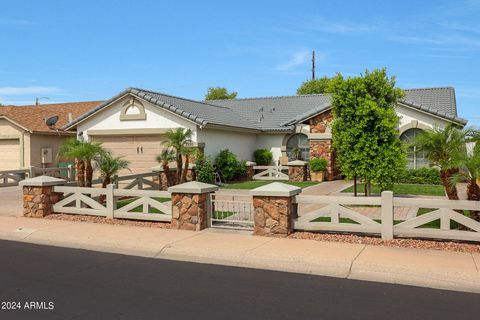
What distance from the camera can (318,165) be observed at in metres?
22.3

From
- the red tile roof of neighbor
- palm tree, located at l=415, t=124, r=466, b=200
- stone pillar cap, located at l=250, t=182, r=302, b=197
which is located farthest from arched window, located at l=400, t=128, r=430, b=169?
the red tile roof of neighbor

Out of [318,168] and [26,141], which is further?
[26,141]

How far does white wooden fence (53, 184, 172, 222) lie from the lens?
36.4 feet

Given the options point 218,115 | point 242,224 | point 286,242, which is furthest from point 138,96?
point 286,242

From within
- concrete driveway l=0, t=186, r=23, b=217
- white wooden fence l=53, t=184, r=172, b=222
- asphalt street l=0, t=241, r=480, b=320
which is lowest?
asphalt street l=0, t=241, r=480, b=320

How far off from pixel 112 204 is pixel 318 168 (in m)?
12.9

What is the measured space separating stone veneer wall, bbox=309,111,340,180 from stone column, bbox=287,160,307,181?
83 cm


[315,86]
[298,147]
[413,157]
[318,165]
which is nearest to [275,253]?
[318,165]

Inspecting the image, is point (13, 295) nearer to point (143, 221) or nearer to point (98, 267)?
point (98, 267)

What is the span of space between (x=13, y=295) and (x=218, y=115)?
18.6m

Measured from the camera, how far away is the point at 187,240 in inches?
366

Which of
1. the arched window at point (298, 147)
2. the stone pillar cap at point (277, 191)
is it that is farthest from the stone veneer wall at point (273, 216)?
the arched window at point (298, 147)

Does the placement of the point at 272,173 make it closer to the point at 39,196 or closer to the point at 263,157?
the point at 263,157

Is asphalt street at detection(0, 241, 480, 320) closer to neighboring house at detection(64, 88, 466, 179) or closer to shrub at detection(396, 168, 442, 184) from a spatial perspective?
neighboring house at detection(64, 88, 466, 179)
